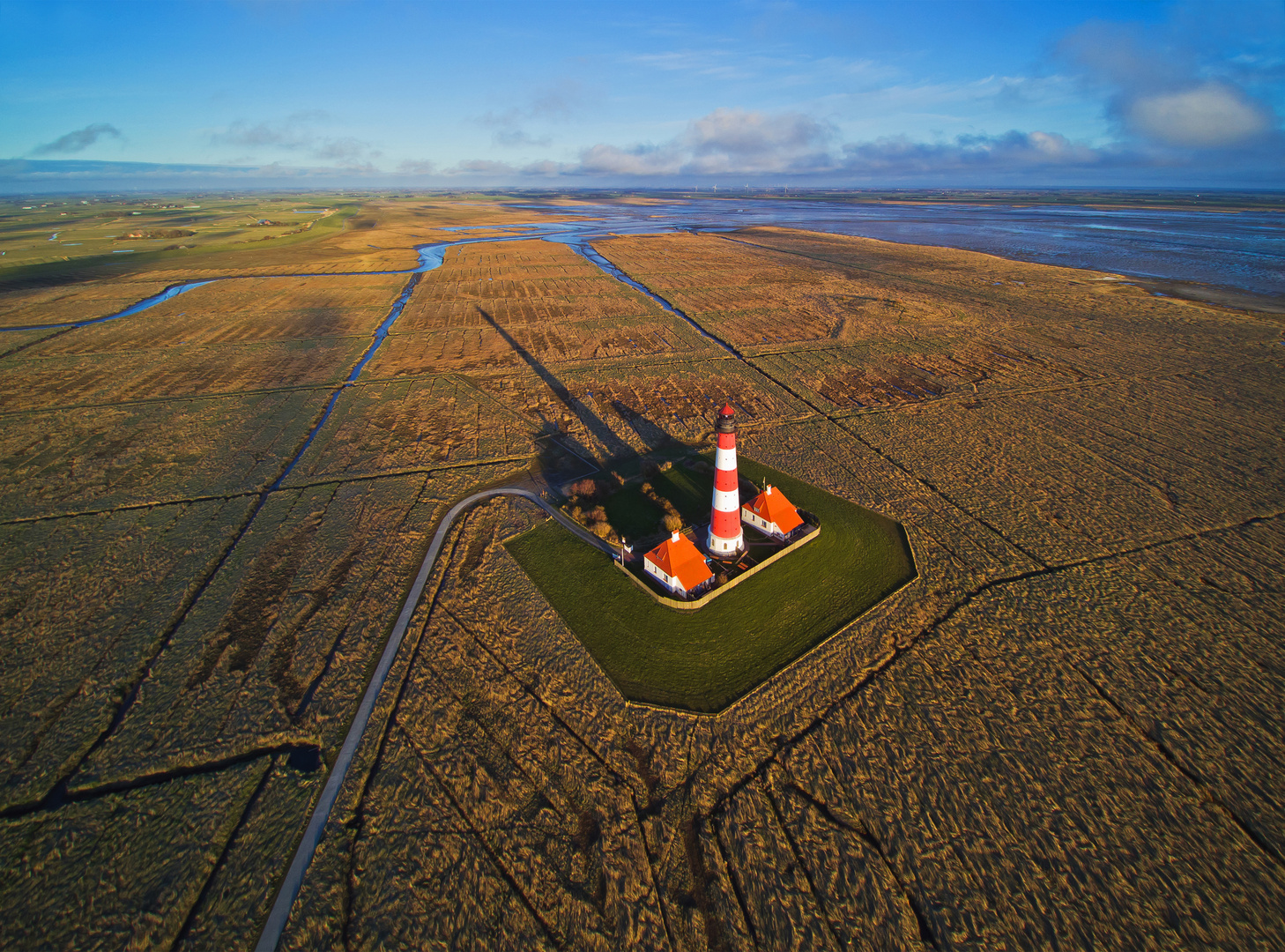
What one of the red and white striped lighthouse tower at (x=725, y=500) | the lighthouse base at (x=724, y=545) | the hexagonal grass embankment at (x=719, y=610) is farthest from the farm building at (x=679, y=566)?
the red and white striped lighthouse tower at (x=725, y=500)

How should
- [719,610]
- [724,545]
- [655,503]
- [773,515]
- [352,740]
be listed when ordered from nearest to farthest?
[352,740] < [719,610] < [724,545] < [773,515] < [655,503]

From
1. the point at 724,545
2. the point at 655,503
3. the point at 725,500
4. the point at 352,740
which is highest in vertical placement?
the point at 725,500

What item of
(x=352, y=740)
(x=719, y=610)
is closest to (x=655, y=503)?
(x=719, y=610)

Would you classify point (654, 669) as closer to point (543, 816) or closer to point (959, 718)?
point (543, 816)

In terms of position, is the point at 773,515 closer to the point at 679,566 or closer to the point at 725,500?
the point at 725,500

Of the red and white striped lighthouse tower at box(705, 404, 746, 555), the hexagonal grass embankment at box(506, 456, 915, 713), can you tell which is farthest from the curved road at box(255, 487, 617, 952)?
the red and white striped lighthouse tower at box(705, 404, 746, 555)

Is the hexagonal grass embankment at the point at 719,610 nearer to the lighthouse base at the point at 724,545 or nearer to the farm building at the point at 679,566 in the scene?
the farm building at the point at 679,566
